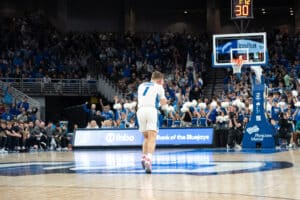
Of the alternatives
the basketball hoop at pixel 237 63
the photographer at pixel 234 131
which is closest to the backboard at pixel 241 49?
the basketball hoop at pixel 237 63

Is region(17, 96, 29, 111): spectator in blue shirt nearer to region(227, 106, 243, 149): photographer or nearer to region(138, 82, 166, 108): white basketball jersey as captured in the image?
region(227, 106, 243, 149): photographer

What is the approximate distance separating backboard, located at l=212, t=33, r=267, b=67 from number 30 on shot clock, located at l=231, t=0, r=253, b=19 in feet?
10.7

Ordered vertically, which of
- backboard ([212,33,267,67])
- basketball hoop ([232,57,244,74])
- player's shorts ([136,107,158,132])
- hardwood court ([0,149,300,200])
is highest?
backboard ([212,33,267,67])

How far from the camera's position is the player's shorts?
12875 mm

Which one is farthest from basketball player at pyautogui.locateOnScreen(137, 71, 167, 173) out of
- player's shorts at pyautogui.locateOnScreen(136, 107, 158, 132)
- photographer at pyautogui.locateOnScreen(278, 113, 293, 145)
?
photographer at pyautogui.locateOnScreen(278, 113, 293, 145)

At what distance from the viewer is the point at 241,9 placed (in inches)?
1174

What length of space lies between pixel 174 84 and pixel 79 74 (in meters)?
9.25

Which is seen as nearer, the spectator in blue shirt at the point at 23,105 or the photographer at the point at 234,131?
the photographer at the point at 234,131

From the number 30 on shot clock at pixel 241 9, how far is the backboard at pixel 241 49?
129 inches

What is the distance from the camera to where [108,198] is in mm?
8445

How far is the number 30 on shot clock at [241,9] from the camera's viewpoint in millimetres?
29641

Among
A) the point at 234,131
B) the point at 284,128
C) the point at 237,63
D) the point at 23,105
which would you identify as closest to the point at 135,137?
the point at 234,131

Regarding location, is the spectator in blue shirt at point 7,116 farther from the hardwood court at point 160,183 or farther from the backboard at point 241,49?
the hardwood court at point 160,183

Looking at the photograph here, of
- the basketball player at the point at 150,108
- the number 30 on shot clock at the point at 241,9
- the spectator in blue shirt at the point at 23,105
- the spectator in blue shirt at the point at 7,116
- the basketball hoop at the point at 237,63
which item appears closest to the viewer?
the basketball player at the point at 150,108
